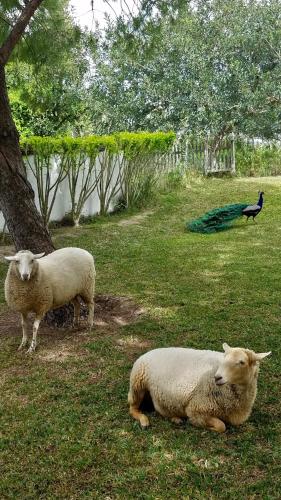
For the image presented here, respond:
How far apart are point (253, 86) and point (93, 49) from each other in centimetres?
1474

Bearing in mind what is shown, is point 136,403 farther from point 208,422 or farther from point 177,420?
point 208,422

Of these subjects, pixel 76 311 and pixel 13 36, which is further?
pixel 76 311

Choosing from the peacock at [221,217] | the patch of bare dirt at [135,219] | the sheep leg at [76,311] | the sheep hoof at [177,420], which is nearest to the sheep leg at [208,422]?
the sheep hoof at [177,420]

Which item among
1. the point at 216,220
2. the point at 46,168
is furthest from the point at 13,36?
the point at 216,220

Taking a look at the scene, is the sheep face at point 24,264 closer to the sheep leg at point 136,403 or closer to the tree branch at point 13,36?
the sheep leg at point 136,403

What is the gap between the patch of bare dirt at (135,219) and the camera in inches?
481

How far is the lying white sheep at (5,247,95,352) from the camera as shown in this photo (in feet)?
16.1

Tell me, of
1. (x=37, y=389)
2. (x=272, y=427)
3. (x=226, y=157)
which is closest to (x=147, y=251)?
(x=37, y=389)

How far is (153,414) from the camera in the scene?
12.7 feet

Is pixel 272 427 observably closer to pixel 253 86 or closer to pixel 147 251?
pixel 147 251

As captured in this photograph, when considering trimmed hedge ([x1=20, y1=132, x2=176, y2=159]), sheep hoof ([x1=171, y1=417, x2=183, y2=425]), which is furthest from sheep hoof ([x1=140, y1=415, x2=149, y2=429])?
trimmed hedge ([x1=20, y1=132, x2=176, y2=159])

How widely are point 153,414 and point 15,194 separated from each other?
3184 millimetres

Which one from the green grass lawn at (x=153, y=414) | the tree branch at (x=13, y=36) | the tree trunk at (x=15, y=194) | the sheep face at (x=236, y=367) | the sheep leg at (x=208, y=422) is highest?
the tree branch at (x=13, y=36)

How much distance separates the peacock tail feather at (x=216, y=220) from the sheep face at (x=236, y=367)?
25.9 feet
